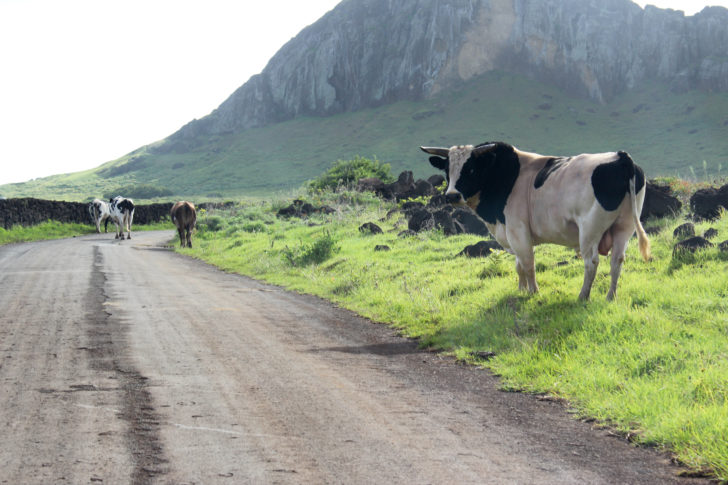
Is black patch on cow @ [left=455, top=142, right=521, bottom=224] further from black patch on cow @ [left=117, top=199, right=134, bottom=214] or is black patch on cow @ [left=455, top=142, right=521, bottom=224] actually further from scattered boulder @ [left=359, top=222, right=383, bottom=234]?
black patch on cow @ [left=117, top=199, right=134, bottom=214]

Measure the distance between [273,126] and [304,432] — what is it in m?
154

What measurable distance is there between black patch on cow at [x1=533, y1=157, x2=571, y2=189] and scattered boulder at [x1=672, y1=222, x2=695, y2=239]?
427 cm

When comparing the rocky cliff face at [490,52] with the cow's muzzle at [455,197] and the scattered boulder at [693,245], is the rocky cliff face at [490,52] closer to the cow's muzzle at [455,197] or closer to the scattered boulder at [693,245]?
the scattered boulder at [693,245]

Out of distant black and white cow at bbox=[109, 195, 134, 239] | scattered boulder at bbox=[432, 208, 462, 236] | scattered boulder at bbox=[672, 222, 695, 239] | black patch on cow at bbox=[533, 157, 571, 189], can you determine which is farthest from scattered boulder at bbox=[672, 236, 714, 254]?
distant black and white cow at bbox=[109, 195, 134, 239]

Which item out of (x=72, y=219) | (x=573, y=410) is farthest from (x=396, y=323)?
(x=72, y=219)

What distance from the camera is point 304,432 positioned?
4582 millimetres

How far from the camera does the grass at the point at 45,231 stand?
31047 mm

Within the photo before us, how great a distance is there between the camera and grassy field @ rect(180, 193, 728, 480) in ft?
16.4

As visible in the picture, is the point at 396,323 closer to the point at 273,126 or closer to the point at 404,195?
the point at 404,195

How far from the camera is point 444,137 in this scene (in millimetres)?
108938

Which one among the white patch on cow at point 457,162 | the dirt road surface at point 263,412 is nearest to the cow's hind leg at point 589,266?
the white patch on cow at point 457,162

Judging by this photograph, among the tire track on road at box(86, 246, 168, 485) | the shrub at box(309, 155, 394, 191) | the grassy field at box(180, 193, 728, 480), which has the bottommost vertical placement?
the grassy field at box(180, 193, 728, 480)

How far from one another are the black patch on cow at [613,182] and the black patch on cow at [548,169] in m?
0.90

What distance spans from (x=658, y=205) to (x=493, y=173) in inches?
288
